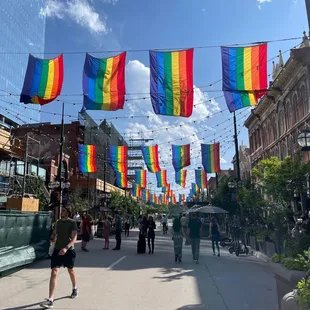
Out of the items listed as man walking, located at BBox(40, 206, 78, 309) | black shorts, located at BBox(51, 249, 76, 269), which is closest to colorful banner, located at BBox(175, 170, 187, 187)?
man walking, located at BBox(40, 206, 78, 309)

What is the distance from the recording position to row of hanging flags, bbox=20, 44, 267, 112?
A: 13.4 metres

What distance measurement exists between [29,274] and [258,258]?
895 centimetres

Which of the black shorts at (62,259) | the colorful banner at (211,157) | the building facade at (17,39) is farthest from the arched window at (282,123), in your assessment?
the building facade at (17,39)

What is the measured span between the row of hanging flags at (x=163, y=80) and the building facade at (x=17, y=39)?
5171 centimetres

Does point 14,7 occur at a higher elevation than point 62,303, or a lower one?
higher

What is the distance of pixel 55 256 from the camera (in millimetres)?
6574

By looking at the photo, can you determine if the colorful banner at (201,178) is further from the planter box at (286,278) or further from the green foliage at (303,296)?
the green foliage at (303,296)

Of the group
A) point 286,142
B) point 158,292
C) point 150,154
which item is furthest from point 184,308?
point 286,142

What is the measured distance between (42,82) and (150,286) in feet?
30.7

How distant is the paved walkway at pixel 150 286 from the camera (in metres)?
6.49

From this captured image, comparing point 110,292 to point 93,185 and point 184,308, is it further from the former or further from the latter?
point 93,185

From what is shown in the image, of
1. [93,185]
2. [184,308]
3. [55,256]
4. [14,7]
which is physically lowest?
[184,308]

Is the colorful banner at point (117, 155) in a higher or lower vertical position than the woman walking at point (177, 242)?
higher

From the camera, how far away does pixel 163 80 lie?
13664 mm
